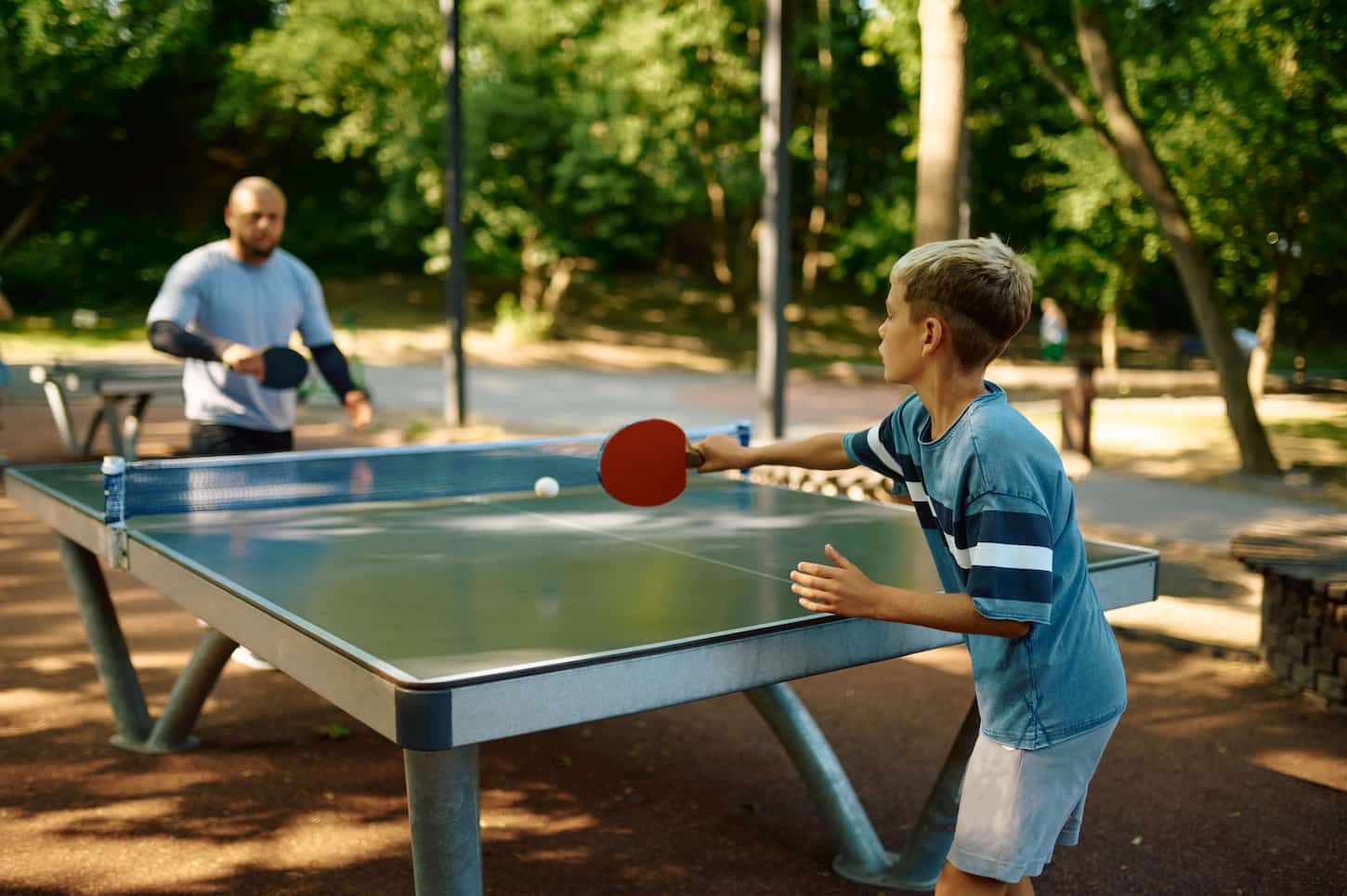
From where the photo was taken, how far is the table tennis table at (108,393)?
10078mm

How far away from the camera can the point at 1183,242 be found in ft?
36.5

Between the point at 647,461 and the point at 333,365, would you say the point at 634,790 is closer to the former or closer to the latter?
the point at 647,461

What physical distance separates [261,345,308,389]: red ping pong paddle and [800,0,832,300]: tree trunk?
21.0m

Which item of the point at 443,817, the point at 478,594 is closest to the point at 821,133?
the point at 478,594

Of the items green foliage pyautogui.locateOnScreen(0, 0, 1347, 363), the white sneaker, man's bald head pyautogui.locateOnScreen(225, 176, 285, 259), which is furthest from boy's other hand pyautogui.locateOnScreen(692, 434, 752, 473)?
green foliage pyautogui.locateOnScreen(0, 0, 1347, 363)

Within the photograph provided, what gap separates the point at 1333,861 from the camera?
3746 millimetres

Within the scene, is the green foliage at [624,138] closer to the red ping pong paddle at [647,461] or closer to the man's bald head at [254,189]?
the man's bald head at [254,189]

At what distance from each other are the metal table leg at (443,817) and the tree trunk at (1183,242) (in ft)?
33.7

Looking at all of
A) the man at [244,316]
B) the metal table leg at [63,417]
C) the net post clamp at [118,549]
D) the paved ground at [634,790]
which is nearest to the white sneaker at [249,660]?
the paved ground at [634,790]

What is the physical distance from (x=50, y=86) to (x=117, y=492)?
25.2 metres

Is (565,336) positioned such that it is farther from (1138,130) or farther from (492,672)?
(492,672)

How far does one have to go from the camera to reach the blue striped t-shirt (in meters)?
2.10

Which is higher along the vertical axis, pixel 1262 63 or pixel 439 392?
pixel 1262 63

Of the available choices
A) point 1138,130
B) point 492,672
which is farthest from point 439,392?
point 492,672
